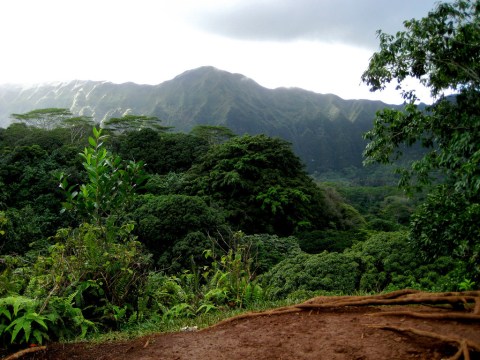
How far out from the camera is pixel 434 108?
7371 millimetres

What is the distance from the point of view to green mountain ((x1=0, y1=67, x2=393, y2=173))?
136875mm

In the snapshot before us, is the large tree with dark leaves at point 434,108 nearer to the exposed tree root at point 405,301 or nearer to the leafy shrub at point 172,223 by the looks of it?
the exposed tree root at point 405,301

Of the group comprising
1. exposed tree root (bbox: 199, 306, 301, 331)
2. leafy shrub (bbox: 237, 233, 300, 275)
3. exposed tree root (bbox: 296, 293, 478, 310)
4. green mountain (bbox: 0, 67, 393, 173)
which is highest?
green mountain (bbox: 0, 67, 393, 173)

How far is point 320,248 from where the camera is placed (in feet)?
52.2

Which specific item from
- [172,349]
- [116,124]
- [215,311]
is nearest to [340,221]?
[215,311]

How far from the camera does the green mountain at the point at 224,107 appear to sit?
137 meters

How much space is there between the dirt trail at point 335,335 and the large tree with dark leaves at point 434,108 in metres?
2.80

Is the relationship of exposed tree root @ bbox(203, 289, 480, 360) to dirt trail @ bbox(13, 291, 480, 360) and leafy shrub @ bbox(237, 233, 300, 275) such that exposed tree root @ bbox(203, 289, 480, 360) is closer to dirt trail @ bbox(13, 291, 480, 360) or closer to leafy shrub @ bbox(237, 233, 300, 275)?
dirt trail @ bbox(13, 291, 480, 360)

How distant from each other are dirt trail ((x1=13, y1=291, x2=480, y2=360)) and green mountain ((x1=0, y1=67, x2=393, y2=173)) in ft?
397

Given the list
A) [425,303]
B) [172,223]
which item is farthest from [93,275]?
[172,223]

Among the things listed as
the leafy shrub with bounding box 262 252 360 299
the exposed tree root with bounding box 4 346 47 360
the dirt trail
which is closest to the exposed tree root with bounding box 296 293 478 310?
the dirt trail

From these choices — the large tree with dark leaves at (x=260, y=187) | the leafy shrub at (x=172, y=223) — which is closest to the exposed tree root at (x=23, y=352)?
the leafy shrub at (x=172, y=223)

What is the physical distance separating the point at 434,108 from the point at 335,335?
5542 mm

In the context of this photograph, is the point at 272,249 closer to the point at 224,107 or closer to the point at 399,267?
the point at 399,267
